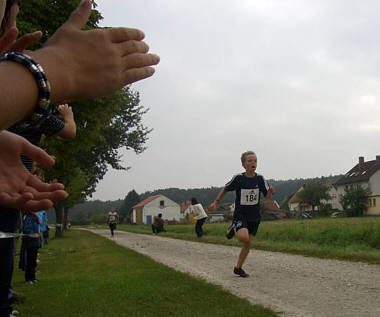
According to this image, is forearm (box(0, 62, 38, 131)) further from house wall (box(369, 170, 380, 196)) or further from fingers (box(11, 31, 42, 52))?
house wall (box(369, 170, 380, 196))

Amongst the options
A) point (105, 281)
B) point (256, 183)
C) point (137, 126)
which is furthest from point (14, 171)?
point (137, 126)

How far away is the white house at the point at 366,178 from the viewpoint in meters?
84.9

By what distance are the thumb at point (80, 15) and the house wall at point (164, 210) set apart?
4942 inches

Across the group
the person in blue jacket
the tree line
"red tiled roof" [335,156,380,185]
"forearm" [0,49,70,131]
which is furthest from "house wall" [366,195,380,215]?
"forearm" [0,49,70,131]

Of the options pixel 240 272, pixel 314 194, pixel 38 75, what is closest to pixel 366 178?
pixel 314 194

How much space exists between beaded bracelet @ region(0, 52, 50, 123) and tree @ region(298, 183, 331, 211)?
98.3 metres

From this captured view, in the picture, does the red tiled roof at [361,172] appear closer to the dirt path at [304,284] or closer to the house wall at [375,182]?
the house wall at [375,182]

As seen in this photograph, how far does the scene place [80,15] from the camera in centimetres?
151

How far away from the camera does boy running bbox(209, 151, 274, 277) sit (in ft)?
30.1

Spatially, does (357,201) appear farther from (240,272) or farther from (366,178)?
(240,272)

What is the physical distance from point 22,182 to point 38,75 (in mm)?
599

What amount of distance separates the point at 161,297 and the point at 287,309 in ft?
5.13

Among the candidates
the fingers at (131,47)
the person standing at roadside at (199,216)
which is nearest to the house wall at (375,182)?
the person standing at roadside at (199,216)

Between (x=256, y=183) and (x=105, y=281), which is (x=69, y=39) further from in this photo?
(x=256, y=183)
